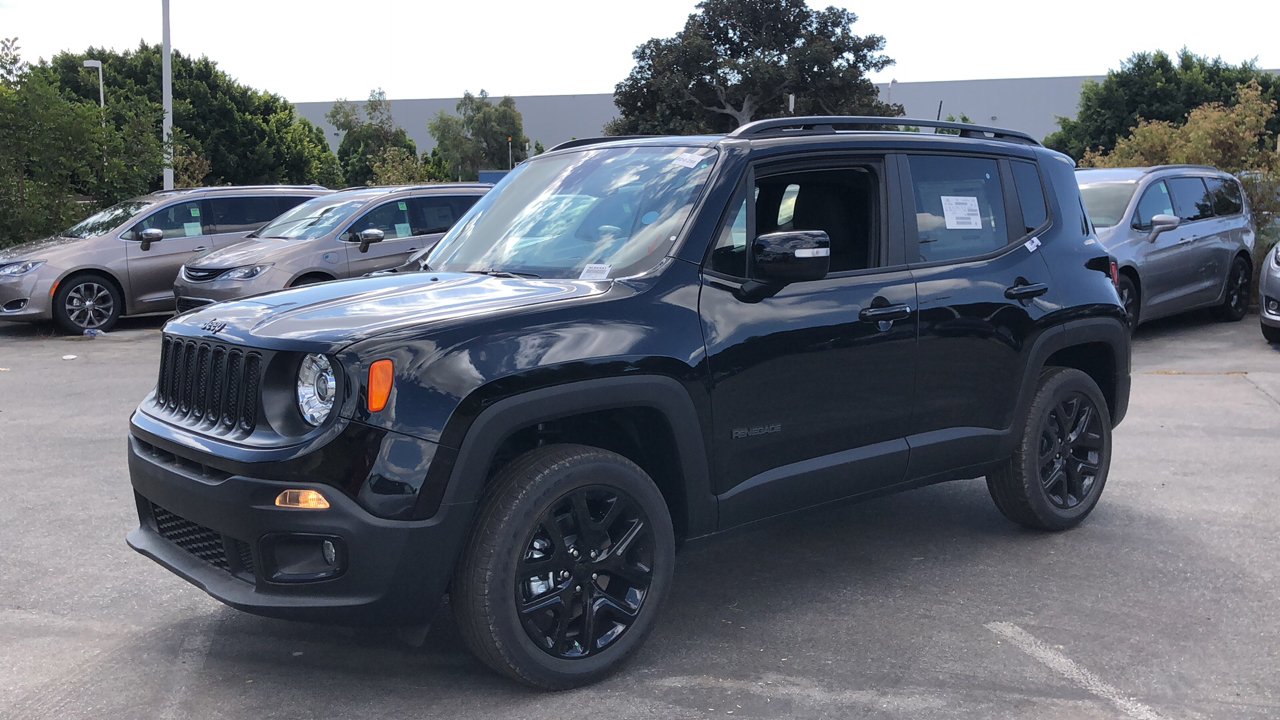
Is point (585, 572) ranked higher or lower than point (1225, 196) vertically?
lower

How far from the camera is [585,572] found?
12.7 ft

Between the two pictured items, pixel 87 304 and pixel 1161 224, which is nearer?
pixel 1161 224

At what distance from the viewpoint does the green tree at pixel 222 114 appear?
163 feet

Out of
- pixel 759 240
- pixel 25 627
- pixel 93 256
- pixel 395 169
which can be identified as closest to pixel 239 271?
pixel 93 256

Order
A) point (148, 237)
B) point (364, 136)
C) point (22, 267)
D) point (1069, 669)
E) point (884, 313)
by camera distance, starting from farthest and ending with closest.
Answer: point (364, 136) → point (148, 237) → point (22, 267) → point (884, 313) → point (1069, 669)

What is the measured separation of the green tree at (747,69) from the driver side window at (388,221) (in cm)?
5490

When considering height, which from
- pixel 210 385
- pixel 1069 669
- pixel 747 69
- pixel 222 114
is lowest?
pixel 1069 669

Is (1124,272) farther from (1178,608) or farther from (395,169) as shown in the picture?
(395,169)

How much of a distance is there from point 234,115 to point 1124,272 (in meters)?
45.8

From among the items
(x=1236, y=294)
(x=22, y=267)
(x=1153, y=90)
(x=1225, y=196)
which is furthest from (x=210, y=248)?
(x=1153, y=90)

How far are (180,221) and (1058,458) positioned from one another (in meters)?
11.8

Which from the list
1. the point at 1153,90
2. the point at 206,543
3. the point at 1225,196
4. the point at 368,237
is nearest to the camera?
the point at 206,543

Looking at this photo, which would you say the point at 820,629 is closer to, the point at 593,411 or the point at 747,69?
the point at 593,411

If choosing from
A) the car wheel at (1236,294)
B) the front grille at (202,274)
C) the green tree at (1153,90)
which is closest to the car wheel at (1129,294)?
the car wheel at (1236,294)
